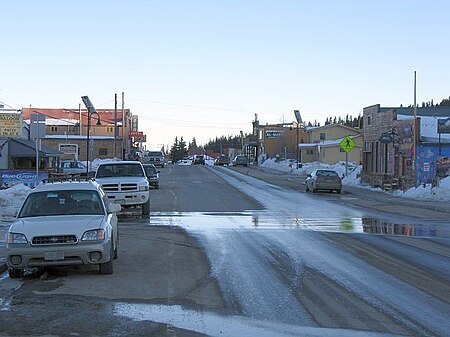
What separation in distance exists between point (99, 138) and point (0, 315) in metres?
90.6

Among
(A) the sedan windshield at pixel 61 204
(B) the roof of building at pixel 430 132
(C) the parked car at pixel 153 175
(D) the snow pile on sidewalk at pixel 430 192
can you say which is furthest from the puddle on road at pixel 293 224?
(B) the roof of building at pixel 430 132

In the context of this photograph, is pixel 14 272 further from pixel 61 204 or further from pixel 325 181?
pixel 325 181

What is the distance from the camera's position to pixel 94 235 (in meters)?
10.9

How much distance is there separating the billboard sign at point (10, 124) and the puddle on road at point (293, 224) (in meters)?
28.4

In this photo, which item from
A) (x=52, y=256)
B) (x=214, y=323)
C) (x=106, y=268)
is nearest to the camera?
(x=214, y=323)

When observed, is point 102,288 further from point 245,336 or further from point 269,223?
point 269,223

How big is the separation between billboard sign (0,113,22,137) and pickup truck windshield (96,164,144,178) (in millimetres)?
27068

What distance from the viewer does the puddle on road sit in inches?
762

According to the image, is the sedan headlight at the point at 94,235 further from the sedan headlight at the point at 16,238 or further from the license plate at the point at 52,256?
the sedan headlight at the point at 16,238

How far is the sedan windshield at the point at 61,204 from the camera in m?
11.8

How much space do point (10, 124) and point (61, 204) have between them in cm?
4005

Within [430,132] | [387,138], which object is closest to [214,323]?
[430,132]

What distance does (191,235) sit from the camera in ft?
57.8

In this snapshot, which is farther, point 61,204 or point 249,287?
point 61,204
